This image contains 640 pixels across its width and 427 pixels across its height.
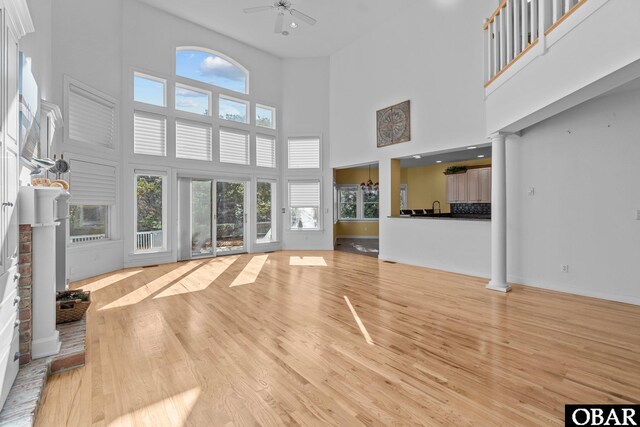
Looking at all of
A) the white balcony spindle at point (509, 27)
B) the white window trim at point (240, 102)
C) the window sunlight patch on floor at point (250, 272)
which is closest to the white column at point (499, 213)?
the white balcony spindle at point (509, 27)

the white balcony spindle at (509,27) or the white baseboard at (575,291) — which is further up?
the white balcony spindle at (509,27)

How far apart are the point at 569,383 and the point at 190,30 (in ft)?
29.8

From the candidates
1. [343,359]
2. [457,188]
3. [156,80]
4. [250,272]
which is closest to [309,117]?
[156,80]

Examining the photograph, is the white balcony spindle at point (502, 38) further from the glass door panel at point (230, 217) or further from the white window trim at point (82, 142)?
the white window trim at point (82, 142)

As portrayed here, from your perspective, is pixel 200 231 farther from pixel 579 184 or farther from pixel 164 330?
pixel 579 184

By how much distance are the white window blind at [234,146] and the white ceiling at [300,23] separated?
252 cm

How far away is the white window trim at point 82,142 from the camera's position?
499 cm

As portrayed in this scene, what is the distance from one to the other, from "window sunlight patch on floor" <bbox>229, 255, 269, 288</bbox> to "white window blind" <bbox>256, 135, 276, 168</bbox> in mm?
2789

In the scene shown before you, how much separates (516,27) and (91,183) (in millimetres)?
7087

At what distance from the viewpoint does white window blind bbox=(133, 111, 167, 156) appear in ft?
21.4

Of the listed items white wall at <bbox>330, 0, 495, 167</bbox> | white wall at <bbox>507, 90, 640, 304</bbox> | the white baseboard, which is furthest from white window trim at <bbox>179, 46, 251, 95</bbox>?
→ the white baseboard

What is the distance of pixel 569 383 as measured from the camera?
2.14m

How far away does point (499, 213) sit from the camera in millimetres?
4676

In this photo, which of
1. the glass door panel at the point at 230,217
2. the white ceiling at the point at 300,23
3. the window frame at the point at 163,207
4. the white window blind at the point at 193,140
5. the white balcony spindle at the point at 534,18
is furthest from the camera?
the glass door panel at the point at 230,217
